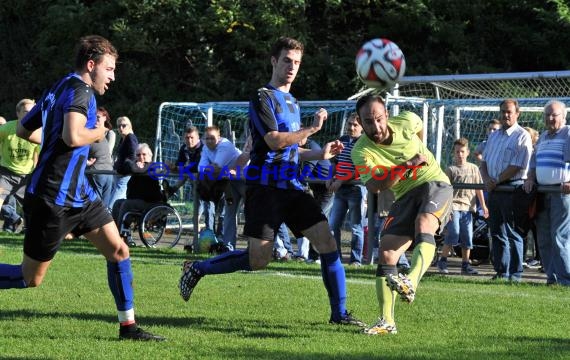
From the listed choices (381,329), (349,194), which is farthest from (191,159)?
(381,329)

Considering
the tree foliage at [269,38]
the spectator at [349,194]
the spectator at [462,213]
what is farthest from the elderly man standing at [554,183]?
the tree foliage at [269,38]

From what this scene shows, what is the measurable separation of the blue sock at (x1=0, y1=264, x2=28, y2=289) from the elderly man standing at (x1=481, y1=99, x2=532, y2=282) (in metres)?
6.00

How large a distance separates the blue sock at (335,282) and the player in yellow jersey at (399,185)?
1.22 feet

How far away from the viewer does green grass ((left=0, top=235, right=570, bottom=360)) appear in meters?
6.69

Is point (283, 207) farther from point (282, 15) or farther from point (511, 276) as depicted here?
point (282, 15)

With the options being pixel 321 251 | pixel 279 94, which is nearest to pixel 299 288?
pixel 321 251

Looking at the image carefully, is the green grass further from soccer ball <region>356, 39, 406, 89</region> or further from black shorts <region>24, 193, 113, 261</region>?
soccer ball <region>356, 39, 406, 89</region>

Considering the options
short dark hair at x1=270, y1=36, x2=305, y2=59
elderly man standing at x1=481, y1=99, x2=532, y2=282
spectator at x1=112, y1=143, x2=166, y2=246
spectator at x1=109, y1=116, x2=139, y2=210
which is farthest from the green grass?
spectator at x1=109, y1=116, x2=139, y2=210

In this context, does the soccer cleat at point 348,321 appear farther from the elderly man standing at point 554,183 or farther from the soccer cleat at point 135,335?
the elderly man standing at point 554,183

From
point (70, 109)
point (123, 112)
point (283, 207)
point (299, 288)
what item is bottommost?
point (299, 288)

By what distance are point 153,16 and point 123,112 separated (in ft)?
9.18

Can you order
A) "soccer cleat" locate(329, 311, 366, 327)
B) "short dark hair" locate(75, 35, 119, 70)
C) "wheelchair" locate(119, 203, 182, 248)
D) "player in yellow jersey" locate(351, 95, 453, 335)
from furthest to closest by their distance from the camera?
"wheelchair" locate(119, 203, 182, 248) < "soccer cleat" locate(329, 311, 366, 327) < "player in yellow jersey" locate(351, 95, 453, 335) < "short dark hair" locate(75, 35, 119, 70)

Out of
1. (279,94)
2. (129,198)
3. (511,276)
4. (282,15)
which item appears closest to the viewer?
(279,94)

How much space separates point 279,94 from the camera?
762cm
